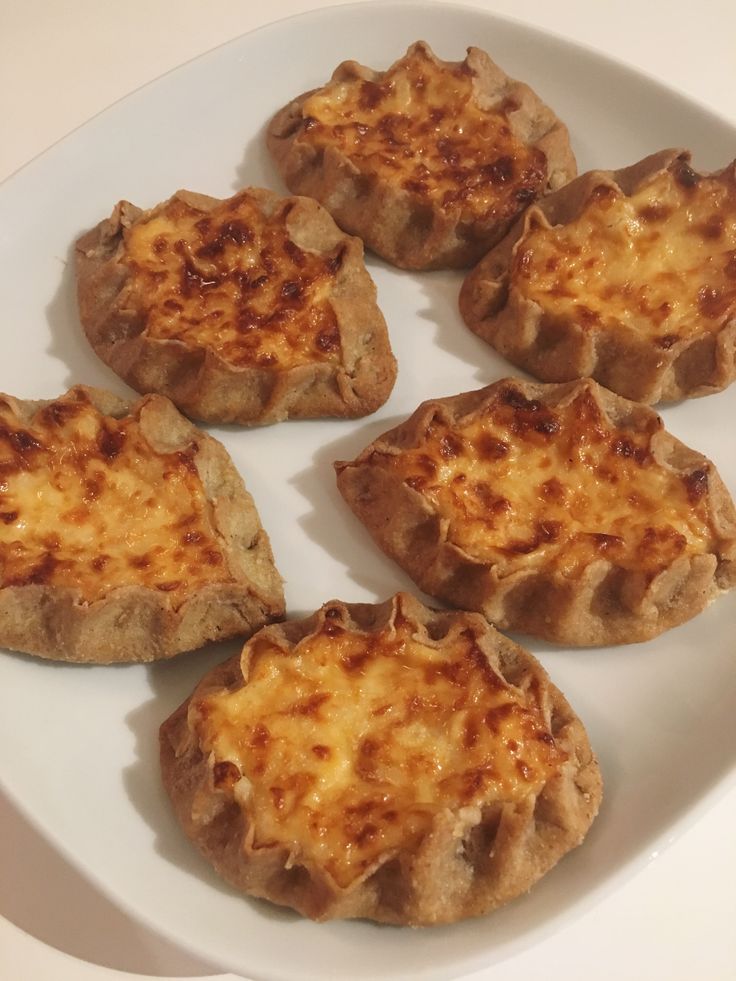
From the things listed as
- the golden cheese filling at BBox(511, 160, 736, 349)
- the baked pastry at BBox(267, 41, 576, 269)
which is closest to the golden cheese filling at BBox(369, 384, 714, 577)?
the golden cheese filling at BBox(511, 160, 736, 349)

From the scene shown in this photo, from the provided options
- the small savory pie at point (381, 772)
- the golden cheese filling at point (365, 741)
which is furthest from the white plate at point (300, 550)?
the golden cheese filling at point (365, 741)

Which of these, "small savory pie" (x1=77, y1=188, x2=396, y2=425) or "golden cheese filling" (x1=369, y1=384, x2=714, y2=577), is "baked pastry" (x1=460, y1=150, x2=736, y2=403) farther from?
"small savory pie" (x1=77, y1=188, x2=396, y2=425)

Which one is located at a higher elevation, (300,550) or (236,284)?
(236,284)

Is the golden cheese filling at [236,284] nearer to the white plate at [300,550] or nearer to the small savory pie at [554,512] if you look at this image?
the white plate at [300,550]

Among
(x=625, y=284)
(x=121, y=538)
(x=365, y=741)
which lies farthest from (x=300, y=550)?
(x=625, y=284)

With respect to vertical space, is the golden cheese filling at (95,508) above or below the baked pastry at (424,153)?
below

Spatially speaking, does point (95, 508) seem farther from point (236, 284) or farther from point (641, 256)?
point (641, 256)

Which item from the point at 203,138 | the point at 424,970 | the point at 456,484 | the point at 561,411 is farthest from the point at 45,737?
the point at 203,138
